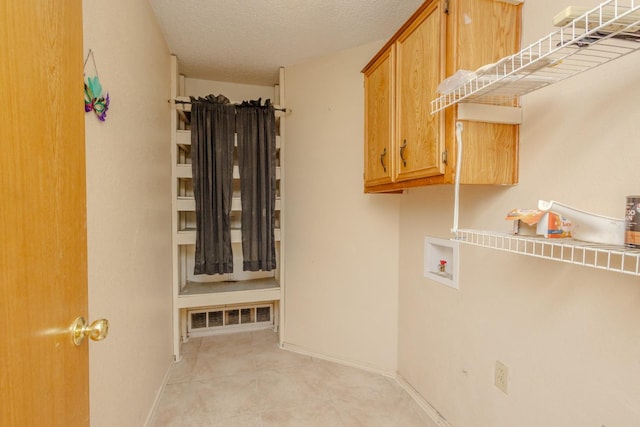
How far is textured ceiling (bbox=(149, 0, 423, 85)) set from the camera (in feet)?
5.82

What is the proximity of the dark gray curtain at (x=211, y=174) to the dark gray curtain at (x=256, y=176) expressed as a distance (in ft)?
0.32

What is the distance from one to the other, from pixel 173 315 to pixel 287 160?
5.16 feet

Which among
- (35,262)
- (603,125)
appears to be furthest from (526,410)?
(35,262)

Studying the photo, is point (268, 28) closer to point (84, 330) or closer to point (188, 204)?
point (188, 204)

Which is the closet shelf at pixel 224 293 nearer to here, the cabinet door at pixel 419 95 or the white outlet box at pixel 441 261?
the white outlet box at pixel 441 261

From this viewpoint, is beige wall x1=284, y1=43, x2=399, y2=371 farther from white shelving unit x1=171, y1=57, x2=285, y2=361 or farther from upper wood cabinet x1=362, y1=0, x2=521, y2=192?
upper wood cabinet x1=362, y1=0, x2=521, y2=192

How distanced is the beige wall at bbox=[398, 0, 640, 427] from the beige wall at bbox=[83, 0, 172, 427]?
1.58m

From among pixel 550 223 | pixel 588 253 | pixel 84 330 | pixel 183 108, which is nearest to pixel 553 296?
pixel 588 253

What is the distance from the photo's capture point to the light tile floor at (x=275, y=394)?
1.76 m

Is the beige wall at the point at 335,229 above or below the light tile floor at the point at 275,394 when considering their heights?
above

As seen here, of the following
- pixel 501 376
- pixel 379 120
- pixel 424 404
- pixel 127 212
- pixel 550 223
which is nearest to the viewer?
pixel 550 223

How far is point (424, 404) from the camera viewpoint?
1.83m

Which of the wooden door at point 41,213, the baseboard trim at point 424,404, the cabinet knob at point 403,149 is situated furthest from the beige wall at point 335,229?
the wooden door at point 41,213

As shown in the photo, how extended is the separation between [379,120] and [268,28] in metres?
1.01
